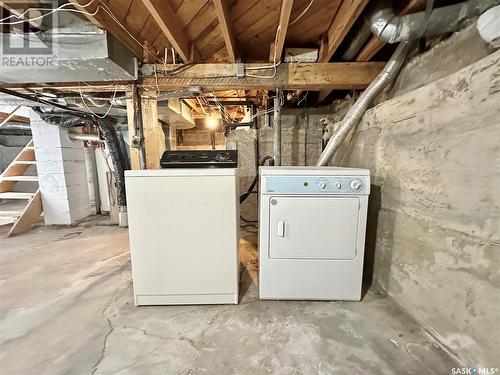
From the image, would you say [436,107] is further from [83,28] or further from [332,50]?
[83,28]

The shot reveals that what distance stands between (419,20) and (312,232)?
57.4 inches

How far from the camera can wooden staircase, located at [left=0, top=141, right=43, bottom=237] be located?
369 cm

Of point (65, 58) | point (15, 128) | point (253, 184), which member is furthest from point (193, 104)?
point (15, 128)

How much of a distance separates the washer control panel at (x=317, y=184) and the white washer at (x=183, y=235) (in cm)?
31

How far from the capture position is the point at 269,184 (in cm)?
160

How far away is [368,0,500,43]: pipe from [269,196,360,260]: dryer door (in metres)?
1.06

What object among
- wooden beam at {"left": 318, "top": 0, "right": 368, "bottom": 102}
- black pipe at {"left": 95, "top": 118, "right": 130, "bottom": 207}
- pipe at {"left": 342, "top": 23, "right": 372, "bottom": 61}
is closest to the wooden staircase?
black pipe at {"left": 95, "top": 118, "right": 130, "bottom": 207}

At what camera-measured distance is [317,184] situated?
5.16 ft

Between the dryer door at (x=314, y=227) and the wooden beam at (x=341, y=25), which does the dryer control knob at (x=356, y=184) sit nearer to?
the dryer door at (x=314, y=227)

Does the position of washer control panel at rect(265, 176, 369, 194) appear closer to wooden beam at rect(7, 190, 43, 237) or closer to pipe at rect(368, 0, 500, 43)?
pipe at rect(368, 0, 500, 43)

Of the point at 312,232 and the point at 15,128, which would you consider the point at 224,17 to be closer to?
the point at 312,232

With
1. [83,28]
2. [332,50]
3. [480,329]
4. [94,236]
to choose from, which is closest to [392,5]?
[332,50]

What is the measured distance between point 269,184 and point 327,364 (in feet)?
3.49

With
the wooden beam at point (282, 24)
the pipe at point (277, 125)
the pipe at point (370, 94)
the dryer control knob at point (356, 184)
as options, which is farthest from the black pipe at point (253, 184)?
the dryer control knob at point (356, 184)
